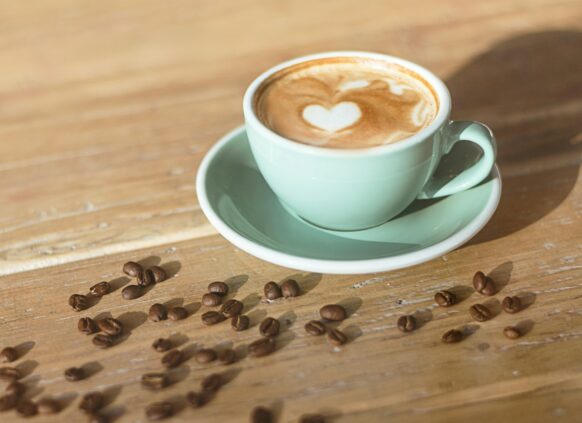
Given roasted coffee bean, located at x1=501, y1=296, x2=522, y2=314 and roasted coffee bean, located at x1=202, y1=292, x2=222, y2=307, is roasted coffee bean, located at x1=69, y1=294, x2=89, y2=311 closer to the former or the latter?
roasted coffee bean, located at x1=202, y1=292, x2=222, y2=307

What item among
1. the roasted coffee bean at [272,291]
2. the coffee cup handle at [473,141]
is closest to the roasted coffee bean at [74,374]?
the roasted coffee bean at [272,291]

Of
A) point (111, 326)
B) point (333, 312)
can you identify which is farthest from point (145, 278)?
point (333, 312)

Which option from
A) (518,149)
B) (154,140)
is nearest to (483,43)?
(518,149)

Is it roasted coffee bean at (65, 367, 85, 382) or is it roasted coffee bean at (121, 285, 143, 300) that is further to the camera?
roasted coffee bean at (121, 285, 143, 300)

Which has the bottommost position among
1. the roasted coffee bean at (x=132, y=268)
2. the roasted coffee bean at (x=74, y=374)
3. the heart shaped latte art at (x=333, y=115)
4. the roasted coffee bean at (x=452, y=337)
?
the roasted coffee bean at (x=452, y=337)

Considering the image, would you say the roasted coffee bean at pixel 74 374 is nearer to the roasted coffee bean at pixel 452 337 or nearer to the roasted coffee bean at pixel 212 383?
the roasted coffee bean at pixel 212 383

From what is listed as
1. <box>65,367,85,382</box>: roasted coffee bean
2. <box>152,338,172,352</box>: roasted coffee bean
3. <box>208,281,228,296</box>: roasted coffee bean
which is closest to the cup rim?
<box>208,281,228,296</box>: roasted coffee bean

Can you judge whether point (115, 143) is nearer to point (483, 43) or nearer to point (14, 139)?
point (14, 139)


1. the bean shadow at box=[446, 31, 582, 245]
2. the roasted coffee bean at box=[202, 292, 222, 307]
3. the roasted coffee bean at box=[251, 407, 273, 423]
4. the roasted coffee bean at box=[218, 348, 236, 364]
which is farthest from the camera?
the bean shadow at box=[446, 31, 582, 245]
